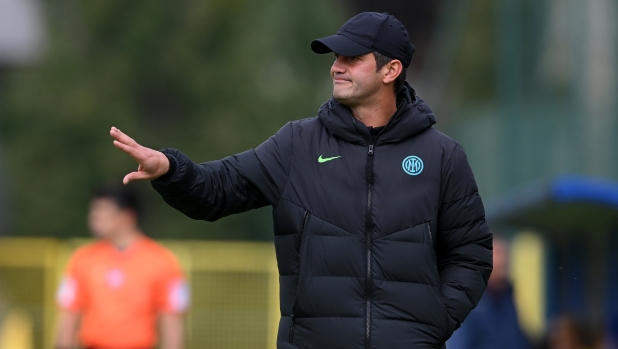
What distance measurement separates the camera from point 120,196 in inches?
320

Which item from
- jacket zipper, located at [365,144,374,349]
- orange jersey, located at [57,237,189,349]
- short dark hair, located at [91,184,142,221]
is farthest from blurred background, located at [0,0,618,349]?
jacket zipper, located at [365,144,374,349]

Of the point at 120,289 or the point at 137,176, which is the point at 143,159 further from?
the point at 120,289

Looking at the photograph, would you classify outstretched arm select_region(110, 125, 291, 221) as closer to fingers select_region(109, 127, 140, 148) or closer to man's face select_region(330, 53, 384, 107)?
fingers select_region(109, 127, 140, 148)

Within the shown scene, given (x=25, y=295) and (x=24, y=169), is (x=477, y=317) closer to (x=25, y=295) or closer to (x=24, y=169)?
(x=25, y=295)

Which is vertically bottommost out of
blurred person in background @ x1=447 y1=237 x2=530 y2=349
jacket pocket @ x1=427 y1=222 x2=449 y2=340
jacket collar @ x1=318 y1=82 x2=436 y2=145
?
blurred person in background @ x1=447 y1=237 x2=530 y2=349

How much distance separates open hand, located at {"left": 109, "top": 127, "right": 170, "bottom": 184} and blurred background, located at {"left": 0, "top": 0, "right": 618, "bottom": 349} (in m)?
4.30

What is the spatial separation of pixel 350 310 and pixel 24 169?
737 inches

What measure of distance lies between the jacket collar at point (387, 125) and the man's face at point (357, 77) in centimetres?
7

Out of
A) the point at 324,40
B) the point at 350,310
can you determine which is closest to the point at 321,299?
the point at 350,310

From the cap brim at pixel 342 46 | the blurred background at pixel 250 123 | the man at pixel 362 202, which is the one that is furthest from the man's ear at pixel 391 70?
the blurred background at pixel 250 123

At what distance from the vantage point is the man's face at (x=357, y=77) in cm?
491

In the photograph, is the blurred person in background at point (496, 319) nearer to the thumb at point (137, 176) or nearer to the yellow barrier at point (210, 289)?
the thumb at point (137, 176)

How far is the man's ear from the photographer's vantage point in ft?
16.3

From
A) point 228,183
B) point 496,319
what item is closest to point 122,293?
point 496,319
